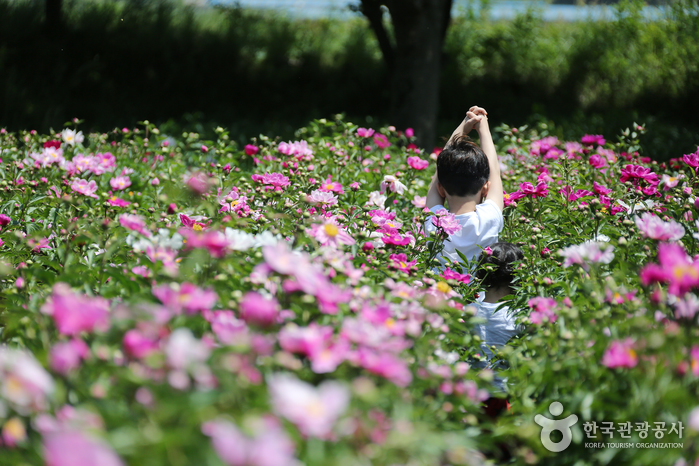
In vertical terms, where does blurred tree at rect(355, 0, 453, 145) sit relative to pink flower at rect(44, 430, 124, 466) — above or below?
below

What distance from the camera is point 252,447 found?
85 centimetres

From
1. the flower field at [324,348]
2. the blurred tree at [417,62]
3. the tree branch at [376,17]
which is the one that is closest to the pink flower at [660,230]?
the flower field at [324,348]

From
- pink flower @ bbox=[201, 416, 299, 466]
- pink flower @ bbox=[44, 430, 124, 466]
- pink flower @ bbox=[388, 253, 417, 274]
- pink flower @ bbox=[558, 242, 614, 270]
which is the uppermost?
pink flower @ bbox=[44, 430, 124, 466]

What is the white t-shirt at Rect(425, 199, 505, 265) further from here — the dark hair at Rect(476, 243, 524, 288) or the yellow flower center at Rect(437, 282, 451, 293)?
the yellow flower center at Rect(437, 282, 451, 293)

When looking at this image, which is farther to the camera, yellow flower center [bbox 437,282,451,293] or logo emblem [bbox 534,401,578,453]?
yellow flower center [bbox 437,282,451,293]

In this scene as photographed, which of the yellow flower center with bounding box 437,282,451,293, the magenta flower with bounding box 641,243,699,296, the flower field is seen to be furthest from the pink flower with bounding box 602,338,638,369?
the yellow flower center with bounding box 437,282,451,293

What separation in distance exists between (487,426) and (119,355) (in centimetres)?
84

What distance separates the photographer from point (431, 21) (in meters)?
5.64

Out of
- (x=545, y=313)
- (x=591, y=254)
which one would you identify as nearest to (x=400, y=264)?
(x=545, y=313)

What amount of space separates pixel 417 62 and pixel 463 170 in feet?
11.3

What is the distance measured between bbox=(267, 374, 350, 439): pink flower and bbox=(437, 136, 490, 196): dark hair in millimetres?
1690

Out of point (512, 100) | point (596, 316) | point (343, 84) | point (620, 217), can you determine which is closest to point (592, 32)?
point (512, 100)

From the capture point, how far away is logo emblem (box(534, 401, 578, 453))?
1414 mm

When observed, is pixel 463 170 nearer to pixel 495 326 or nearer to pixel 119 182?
pixel 495 326
